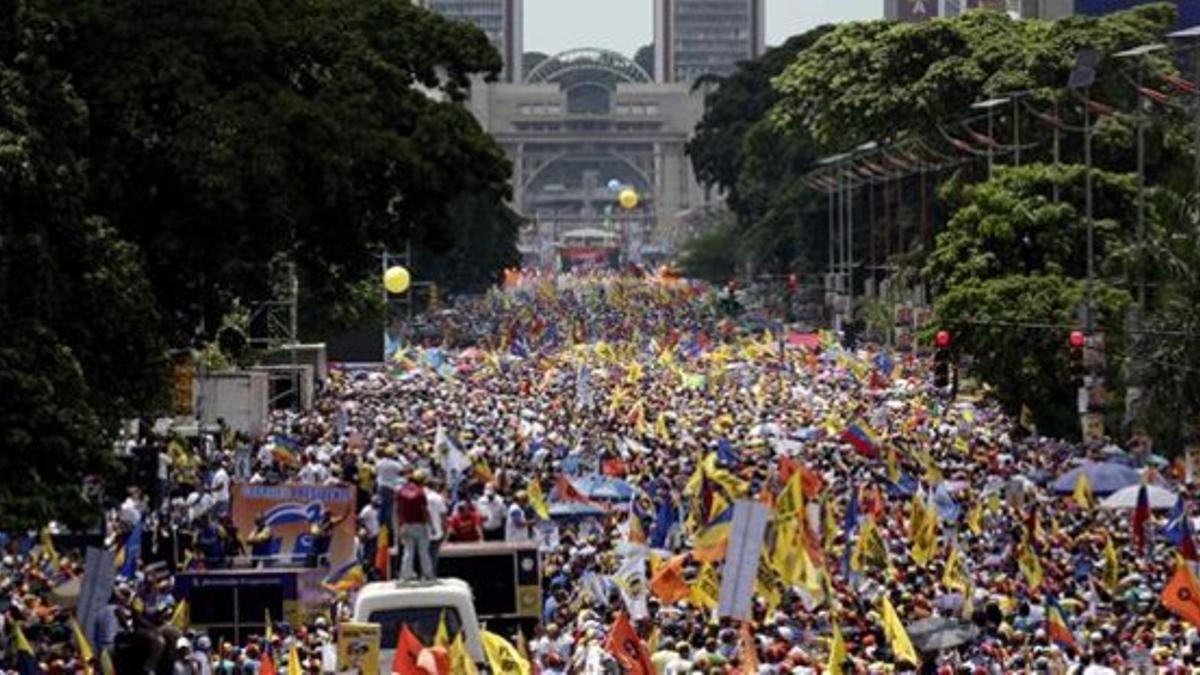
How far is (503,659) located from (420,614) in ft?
2.84

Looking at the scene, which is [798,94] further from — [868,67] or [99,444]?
[99,444]

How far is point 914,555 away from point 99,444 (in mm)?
7286

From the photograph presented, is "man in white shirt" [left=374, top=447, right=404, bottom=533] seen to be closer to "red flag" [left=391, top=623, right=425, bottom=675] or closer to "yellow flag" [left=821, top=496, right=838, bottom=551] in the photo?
"yellow flag" [left=821, top=496, right=838, bottom=551]

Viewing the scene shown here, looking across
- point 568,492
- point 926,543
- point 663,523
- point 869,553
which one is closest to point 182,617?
point 869,553

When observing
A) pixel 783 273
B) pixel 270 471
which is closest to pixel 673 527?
pixel 270 471

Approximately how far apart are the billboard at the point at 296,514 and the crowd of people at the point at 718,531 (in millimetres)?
201

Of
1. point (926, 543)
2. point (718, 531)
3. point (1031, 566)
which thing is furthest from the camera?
point (926, 543)

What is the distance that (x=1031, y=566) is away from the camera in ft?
86.1

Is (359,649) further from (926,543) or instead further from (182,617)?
(926,543)

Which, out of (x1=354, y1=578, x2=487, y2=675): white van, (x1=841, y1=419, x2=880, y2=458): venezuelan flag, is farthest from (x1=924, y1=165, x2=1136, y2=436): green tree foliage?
(x1=354, y1=578, x2=487, y2=675): white van

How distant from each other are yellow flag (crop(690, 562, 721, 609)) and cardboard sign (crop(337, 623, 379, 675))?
571cm

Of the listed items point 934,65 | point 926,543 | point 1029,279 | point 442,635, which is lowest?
point 926,543

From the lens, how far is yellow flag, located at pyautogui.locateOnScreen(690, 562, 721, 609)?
24797 millimetres

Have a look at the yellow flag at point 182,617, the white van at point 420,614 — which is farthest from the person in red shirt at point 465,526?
the white van at point 420,614
